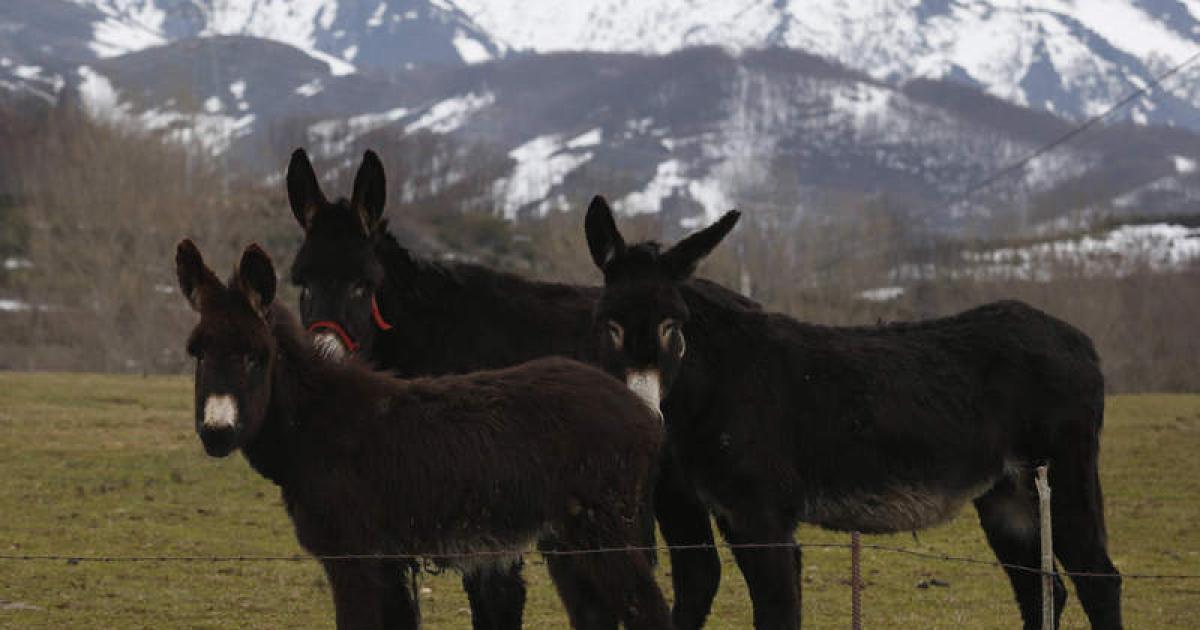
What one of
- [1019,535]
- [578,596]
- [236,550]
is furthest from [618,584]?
[236,550]

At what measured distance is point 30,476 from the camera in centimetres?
2456

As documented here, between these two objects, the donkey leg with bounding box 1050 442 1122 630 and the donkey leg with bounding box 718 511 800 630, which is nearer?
the donkey leg with bounding box 718 511 800 630

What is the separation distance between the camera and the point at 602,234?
9.09 meters

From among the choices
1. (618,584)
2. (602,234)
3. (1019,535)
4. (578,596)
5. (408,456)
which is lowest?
(1019,535)

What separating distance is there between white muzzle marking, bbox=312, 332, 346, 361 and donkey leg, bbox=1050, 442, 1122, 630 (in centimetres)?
479

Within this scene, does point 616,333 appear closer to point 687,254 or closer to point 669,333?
point 669,333

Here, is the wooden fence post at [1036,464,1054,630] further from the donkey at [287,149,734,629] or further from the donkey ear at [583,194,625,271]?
the donkey ear at [583,194,625,271]

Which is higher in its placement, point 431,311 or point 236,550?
point 431,311

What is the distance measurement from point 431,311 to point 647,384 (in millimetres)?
1714

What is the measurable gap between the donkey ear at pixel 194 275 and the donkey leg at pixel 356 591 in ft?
4.87

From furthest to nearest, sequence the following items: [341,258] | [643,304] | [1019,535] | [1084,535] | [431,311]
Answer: [1019,535] → [1084,535] → [431,311] → [341,258] → [643,304]

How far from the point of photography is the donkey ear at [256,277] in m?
7.02

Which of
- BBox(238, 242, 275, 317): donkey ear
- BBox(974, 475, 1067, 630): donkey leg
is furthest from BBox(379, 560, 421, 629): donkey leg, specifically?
BBox(974, 475, 1067, 630): donkey leg

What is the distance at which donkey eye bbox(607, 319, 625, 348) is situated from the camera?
854 centimetres
